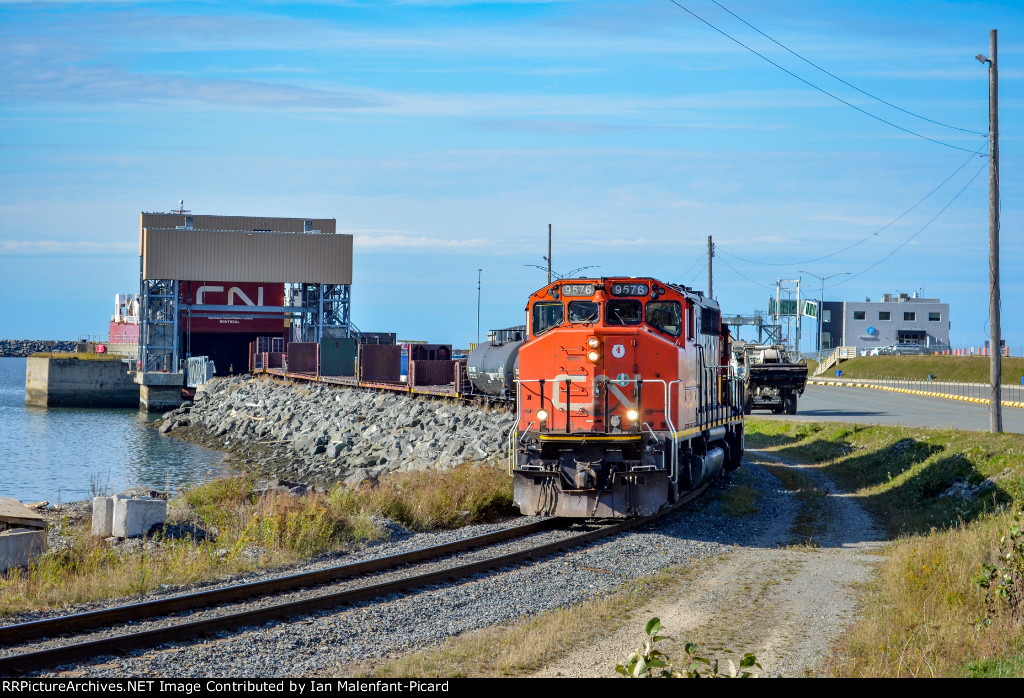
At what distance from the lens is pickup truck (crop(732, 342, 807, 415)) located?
144 ft

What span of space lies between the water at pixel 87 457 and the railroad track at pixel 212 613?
41.4ft

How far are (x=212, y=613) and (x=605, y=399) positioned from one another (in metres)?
8.03

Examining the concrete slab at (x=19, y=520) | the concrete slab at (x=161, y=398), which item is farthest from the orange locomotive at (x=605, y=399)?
the concrete slab at (x=161, y=398)

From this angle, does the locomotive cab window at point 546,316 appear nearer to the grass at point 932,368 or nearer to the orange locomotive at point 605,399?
the orange locomotive at point 605,399

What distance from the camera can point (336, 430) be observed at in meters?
42.7

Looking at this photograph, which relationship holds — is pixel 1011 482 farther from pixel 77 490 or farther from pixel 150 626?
pixel 77 490

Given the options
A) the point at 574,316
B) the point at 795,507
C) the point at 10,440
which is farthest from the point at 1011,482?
the point at 10,440

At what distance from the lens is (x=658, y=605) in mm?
11266

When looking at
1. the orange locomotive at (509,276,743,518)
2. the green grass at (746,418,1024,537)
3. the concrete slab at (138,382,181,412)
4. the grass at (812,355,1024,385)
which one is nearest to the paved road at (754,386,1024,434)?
A: the green grass at (746,418,1024,537)

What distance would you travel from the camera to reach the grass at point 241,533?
11594mm

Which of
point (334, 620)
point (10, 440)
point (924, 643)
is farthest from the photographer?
point (10, 440)

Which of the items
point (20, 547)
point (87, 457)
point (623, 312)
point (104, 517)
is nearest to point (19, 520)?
point (104, 517)

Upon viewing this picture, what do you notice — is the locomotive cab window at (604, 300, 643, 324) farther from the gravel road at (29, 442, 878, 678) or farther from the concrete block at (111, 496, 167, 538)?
the concrete block at (111, 496, 167, 538)

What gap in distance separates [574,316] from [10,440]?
4140 centimetres
